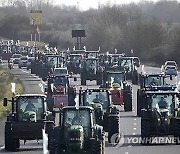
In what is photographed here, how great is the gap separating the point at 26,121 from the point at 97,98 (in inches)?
164

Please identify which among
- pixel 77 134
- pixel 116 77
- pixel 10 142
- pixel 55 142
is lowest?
pixel 10 142

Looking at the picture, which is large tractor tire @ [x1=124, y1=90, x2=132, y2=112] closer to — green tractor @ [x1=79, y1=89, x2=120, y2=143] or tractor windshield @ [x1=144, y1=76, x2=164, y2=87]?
tractor windshield @ [x1=144, y1=76, x2=164, y2=87]

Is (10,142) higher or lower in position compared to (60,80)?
lower

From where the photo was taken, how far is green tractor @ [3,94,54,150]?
30219 millimetres

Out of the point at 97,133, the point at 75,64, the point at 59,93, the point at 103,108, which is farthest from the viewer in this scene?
the point at 75,64

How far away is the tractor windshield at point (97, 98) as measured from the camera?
110 feet

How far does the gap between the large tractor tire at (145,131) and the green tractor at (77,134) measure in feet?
18.0

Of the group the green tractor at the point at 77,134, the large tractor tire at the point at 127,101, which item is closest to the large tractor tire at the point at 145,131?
the green tractor at the point at 77,134

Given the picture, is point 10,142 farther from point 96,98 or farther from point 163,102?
point 163,102

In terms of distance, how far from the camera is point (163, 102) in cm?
3206

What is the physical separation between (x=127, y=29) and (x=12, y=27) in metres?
52.7

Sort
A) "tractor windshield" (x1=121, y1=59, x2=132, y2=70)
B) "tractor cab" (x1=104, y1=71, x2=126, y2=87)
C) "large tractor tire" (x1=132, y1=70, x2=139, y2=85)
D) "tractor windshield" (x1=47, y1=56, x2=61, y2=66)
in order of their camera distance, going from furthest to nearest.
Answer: "tractor windshield" (x1=47, y1=56, x2=61, y2=66) → "tractor windshield" (x1=121, y1=59, x2=132, y2=70) → "large tractor tire" (x1=132, y1=70, x2=139, y2=85) → "tractor cab" (x1=104, y1=71, x2=126, y2=87)

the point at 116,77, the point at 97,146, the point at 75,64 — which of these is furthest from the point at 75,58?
the point at 97,146

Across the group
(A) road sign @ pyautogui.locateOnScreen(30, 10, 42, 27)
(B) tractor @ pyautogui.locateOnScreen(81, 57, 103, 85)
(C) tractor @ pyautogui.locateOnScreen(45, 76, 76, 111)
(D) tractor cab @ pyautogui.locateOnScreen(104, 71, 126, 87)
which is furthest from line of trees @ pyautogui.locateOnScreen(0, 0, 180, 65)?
(C) tractor @ pyautogui.locateOnScreen(45, 76, 76, 111)
